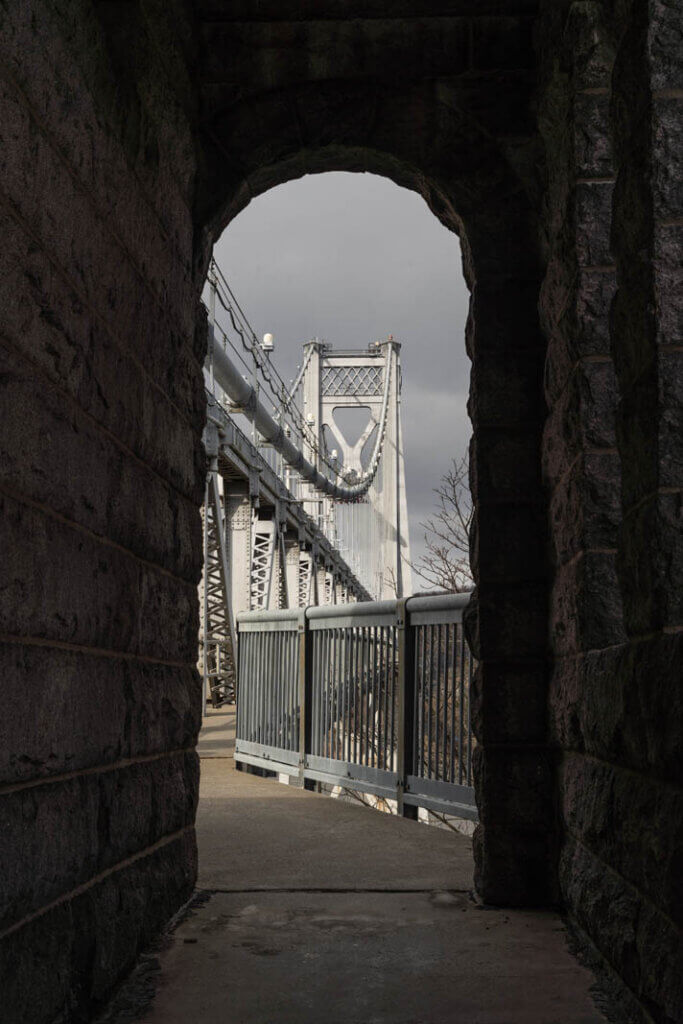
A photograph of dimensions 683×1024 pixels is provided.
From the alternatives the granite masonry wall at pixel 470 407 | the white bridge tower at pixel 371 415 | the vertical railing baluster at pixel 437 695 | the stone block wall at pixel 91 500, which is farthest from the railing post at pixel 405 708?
the white bridge tower at pixel 371 415

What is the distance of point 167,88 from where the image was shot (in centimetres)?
310

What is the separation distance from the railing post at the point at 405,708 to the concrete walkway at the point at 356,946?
681mm

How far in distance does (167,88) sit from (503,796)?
2.34 meters

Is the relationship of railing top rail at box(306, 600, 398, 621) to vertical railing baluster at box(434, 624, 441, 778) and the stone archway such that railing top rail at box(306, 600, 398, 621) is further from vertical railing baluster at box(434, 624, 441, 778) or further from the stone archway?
the stone archway

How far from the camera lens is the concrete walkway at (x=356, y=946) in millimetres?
2338

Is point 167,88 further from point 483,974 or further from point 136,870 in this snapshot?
point 483,974

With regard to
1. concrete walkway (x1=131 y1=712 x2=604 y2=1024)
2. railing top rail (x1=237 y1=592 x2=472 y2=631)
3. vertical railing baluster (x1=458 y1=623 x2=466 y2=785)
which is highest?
railing top rail (x1=237 y1=592 x2=472 y2=631)

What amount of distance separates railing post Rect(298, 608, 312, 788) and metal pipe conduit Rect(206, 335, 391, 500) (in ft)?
25.5

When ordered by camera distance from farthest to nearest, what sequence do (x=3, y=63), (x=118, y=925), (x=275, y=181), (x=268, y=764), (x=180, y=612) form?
1. (x=268, y=764)
2. (x=275, y=181)
3. (x=180, y=612)
4. (x=118, y=925)
5. (x=3, y=63)

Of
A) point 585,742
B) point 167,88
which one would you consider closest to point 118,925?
point 585,742

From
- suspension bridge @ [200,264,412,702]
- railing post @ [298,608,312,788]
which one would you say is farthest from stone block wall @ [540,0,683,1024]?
suspension bridge @ [200,264,412,702]

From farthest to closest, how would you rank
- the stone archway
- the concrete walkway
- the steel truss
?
the steel truss
the stone archway
the concrete walkway

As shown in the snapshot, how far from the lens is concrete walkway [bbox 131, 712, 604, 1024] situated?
A: 7.67 feet

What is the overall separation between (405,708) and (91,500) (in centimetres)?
333
